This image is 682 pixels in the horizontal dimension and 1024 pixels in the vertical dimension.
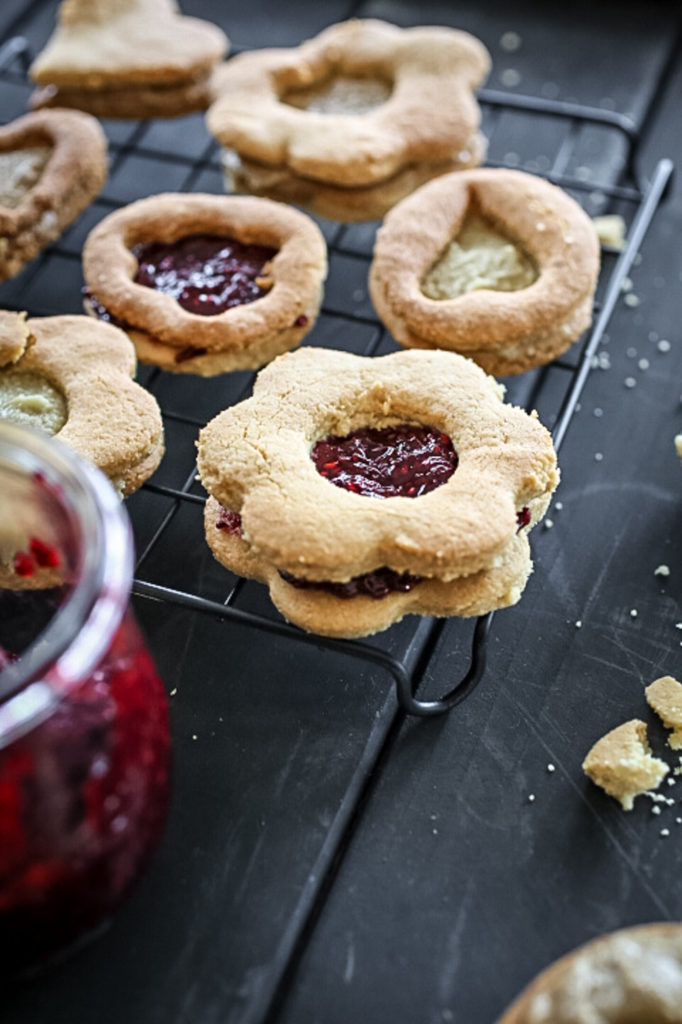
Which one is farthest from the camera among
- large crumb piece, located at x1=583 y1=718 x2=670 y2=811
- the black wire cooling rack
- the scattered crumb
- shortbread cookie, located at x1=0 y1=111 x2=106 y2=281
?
the scattered crumb

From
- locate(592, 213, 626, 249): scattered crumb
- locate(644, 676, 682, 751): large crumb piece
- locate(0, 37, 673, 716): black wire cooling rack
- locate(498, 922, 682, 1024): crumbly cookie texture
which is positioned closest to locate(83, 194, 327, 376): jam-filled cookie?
locate(0, 37, 673, 716): black wire cooling rack

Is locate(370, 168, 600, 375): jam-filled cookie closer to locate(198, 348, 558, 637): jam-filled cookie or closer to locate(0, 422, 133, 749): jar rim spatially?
locate(198, 348, 558, 637): jam-filled cookie

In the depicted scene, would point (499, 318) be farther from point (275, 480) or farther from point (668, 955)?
point (668, 955)

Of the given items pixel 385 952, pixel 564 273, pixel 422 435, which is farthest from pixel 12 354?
pixel 385 952

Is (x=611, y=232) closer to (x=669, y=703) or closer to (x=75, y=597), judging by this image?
(x=669, y=703)

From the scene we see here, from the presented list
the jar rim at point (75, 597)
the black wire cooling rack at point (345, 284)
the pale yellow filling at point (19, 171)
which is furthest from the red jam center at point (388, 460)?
the pale yellow filling at point (19, 171)
